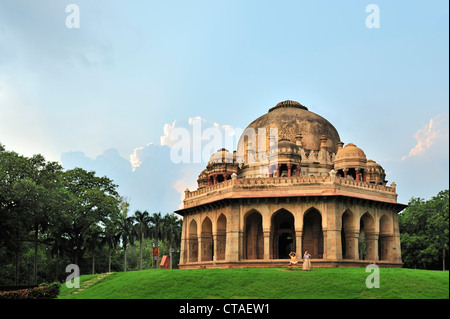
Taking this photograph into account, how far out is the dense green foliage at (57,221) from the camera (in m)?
37.3

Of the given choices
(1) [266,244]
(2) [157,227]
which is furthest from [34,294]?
(2) [157,227]

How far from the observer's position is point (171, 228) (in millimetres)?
57688

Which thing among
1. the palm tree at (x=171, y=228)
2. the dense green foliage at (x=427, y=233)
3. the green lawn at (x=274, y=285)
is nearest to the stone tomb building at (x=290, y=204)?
the green lawn at (x=274, y=285)

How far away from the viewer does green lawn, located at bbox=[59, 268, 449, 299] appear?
20.1m

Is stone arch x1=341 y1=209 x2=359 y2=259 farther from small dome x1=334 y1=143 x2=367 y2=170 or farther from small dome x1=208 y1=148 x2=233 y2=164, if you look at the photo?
small dome x1=208 y1=148 x2=233 y2=164

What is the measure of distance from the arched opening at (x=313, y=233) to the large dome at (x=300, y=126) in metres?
6.72

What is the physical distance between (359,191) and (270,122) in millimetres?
10772

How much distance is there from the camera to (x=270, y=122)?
41.6 meters

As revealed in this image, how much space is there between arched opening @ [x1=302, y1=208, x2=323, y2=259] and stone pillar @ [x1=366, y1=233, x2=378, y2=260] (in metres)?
3.47

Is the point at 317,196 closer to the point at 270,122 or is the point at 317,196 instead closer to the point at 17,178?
the point at 270,122

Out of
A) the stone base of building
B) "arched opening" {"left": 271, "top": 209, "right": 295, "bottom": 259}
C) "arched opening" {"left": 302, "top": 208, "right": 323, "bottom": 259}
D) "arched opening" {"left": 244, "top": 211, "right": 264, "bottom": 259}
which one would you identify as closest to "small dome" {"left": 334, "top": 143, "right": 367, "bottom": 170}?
"arched opening" {"left": 302, "top": 208, "right": 323, "bottom": 259}

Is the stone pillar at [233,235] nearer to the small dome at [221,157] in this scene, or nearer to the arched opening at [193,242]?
the small dome at [221,157]

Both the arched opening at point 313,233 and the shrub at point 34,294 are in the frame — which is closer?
the shrub at point 34,294
